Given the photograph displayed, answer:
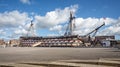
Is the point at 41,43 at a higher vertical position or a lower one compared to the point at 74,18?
lower

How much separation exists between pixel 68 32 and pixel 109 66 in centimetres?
13360

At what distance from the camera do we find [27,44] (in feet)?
457

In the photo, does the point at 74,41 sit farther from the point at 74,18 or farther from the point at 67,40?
the point at 74,18

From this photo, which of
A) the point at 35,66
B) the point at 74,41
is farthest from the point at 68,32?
the point at 35,66

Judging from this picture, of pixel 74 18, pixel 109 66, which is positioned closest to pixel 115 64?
pixel 109 66

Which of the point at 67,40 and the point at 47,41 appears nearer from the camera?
Answer: the point at 67,40

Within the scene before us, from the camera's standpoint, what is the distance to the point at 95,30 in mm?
125938

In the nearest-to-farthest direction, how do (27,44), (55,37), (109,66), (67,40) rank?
(109,66), (67,40), (55,37), (27,44)

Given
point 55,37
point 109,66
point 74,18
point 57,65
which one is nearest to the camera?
point 109,66

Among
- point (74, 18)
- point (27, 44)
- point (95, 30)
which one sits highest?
point (74, 18)

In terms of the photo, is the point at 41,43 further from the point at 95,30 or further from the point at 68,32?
the point at 95,30

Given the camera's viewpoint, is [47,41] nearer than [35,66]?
No

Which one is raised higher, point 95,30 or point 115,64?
point 95,30

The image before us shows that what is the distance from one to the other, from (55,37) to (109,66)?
121522 millimetres
